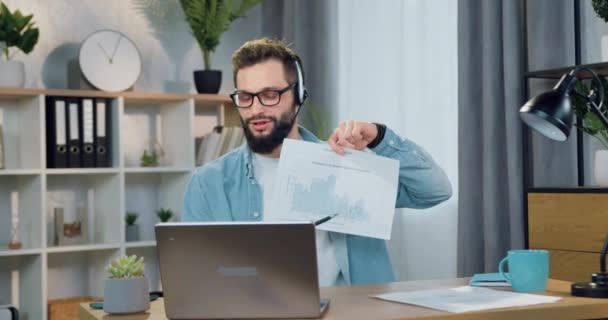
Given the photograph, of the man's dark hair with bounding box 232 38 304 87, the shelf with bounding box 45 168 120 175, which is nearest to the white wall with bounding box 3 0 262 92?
the shelf with bounding box 45 168 120 175

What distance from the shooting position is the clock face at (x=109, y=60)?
13.5 ft

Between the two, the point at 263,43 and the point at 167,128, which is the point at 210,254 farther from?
the point at 167,128

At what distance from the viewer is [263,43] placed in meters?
2.44

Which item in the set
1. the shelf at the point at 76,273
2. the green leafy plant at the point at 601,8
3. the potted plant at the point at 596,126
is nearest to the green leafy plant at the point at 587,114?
the potted plant at the point at 596,126

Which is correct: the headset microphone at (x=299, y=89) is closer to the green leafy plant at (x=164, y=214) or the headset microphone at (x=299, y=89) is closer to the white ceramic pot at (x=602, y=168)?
the white ceramic pot at (x=602, y=168)

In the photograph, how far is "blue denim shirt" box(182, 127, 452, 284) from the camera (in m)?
2.32

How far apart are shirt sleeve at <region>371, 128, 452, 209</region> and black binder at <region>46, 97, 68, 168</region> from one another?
6.73ft

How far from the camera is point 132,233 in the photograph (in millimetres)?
4246

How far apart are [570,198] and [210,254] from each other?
1.48 meters

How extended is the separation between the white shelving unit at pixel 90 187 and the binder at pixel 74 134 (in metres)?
0.05

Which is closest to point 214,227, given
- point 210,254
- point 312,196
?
point 210,254

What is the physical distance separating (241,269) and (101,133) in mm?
2612

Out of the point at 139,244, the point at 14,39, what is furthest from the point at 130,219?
the point at 14,39

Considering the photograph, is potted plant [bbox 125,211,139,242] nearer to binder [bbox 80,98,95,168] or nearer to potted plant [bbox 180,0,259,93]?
binder [bbox 80,98,95,168]
